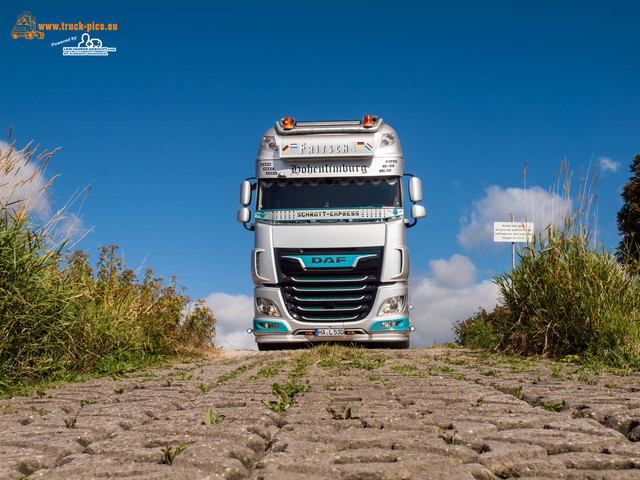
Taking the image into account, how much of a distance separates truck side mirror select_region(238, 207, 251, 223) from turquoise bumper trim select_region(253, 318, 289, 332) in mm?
1808

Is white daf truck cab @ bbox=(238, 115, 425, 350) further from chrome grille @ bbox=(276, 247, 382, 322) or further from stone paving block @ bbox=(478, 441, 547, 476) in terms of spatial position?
stone paving block @ bbox=(478, 441, 547, 476)

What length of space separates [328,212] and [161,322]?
138 inches

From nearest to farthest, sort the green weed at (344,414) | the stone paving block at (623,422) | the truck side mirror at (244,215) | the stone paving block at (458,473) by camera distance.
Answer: the stone paving block at (458,473) < the stone paving block at (623,422) < the green weed at (344,414) < the truck side mirror at (244,215)

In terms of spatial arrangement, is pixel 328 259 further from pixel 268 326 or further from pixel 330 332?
pixel 268 326

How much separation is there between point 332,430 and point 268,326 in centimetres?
812

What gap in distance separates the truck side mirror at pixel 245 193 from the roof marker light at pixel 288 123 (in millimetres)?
1271

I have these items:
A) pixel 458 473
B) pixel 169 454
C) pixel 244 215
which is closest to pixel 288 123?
pixel 244 215

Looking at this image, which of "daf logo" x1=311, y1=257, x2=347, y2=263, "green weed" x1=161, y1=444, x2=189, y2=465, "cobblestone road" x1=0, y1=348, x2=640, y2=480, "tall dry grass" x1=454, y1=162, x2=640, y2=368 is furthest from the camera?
"daf logo" x1=311, y1=257, x2=347, y2=263

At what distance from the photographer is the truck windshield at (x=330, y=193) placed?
11062mm

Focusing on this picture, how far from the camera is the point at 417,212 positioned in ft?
36.0

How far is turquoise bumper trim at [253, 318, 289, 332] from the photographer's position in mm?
11015

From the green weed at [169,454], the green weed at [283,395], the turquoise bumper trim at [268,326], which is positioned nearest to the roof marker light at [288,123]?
the turquoise bumper trim at [268,326]

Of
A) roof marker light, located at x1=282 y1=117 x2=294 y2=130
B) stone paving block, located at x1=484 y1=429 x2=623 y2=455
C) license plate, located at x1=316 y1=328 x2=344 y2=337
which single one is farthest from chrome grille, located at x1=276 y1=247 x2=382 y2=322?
stone paving block, located at x1=484 y1=429 x2=623 y2=455

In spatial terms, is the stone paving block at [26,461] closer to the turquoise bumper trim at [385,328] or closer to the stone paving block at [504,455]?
the stone paving block at [504,455]
